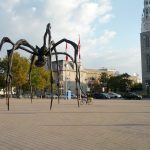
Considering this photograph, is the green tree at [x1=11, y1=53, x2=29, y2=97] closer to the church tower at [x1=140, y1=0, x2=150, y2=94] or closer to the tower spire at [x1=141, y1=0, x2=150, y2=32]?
the church tower at [x1=140, y1=0, x2=150, y2=94]

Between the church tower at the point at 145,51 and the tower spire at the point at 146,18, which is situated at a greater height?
the tower spire at the point at 146,18

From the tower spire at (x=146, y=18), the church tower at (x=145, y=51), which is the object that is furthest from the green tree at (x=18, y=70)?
the tower spire at (x=146, y=18)

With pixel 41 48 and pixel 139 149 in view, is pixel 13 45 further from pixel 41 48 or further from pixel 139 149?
pixel 139 149

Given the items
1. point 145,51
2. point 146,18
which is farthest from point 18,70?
point 146,18

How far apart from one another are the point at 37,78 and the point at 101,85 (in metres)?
49.7

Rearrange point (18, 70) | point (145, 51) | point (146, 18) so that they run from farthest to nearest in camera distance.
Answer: point (146, 18)
point (145, 51)
point (18, 70)

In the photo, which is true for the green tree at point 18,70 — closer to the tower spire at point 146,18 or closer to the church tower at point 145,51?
the church tower at point 145,51

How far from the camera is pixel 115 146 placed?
9.80 meters

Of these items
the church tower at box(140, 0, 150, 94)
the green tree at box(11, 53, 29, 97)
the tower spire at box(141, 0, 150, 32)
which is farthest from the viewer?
the tower spire at box(141, 0, 150, 32)

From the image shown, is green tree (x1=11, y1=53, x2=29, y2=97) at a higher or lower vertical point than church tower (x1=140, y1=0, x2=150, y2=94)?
lower

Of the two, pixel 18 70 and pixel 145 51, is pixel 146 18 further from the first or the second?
pixel 18 70

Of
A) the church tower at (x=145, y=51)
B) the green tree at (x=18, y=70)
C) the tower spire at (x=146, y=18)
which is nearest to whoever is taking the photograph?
the green tree at (x=18, y=70)

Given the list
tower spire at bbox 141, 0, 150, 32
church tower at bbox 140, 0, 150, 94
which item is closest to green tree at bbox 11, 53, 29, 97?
church tower at bbox 140, 0, 150, 94

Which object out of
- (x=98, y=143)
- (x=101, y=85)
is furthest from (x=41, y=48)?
(x=101, y=85)
